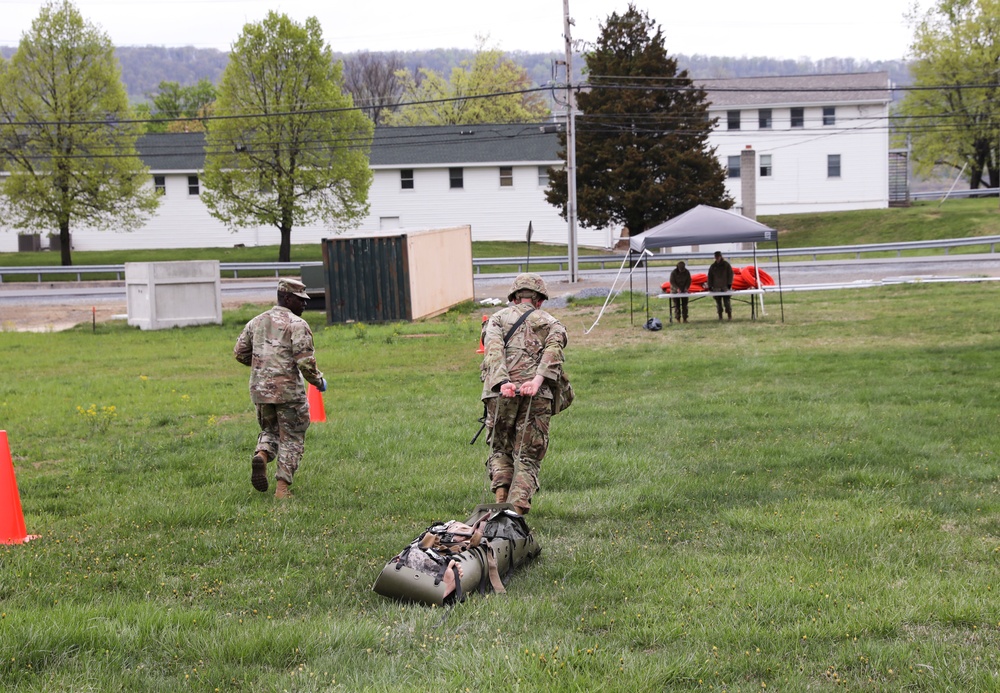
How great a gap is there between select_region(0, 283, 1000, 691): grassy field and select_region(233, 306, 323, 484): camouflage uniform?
421mm

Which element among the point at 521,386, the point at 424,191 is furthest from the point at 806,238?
the point at 521,386

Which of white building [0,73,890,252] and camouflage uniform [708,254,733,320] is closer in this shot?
camouflage uniform [708,254,733,320]

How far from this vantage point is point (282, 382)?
8.55 meters

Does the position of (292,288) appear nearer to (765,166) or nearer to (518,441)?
(518,441)

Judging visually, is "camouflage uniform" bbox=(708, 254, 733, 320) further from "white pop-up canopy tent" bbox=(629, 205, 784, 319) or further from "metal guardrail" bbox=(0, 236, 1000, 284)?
"metal guardrail" bbox=(0, 236, 1000, 284)

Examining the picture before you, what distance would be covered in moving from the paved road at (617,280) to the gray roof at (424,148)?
1677 centimetres

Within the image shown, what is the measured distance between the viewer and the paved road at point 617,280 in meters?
32.7

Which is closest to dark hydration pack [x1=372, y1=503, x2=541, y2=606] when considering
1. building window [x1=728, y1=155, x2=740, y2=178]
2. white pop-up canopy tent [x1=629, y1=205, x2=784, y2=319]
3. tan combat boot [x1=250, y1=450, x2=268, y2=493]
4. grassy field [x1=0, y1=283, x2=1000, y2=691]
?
grassy field [x1=0, y1=283, x2=1000, y2=691]

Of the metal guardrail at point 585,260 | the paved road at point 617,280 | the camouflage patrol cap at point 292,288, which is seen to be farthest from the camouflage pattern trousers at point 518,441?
the metal guardrail at point 585,260

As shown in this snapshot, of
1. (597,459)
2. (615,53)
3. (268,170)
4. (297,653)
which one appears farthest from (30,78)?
(297,653)

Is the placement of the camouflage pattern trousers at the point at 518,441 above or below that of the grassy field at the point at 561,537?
above

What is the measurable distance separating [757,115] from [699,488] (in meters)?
60.5

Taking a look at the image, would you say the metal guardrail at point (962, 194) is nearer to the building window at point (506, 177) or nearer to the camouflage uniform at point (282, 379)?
Result: the building window at point (506, 177)

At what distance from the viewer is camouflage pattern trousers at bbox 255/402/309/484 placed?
8586mm
